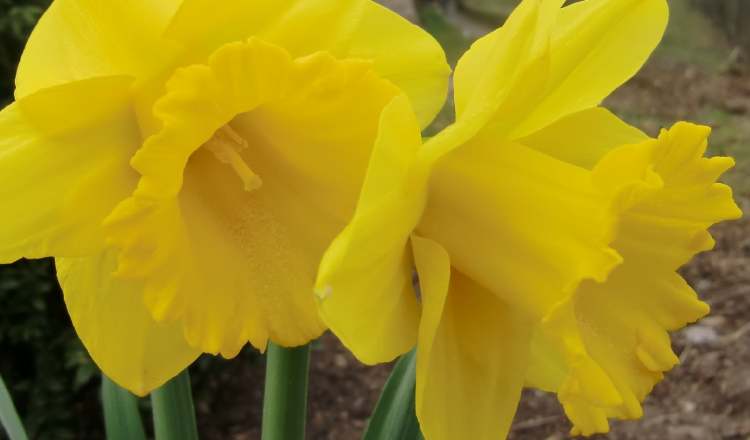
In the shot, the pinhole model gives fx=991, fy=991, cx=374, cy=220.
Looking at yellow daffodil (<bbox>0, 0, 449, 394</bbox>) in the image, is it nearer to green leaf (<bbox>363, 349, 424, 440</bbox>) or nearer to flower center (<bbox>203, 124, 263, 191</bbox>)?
flower center (<bbox>203, 124, 263, 191</bbox>)

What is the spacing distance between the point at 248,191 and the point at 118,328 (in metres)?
0.12

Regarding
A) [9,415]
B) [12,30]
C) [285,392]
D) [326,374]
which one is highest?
[285,392]

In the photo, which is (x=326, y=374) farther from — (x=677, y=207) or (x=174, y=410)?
(x=677, y=207)

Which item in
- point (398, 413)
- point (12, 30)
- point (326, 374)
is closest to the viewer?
point (398, 413)

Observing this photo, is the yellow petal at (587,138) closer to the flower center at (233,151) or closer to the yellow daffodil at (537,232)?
the yellow daffodil at (537,232)

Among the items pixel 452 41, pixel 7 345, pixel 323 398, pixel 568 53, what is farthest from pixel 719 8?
pixel 568 53

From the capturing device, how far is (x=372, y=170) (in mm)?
503

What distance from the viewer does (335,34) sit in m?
0.56

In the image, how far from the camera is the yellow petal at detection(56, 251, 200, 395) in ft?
1.95

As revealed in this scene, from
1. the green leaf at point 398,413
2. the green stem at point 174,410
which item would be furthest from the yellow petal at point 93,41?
the green leaf at point 398,413

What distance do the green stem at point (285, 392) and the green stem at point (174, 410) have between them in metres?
0.11

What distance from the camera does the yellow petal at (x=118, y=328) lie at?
0.60m

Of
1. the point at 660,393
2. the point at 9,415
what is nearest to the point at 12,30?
the point at 9,415

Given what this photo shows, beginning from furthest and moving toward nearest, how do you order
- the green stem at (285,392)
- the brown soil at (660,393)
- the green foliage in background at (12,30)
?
the brown soil at (660,393) → the green foliage in background at (12,30) → the green stem at (285,392)
